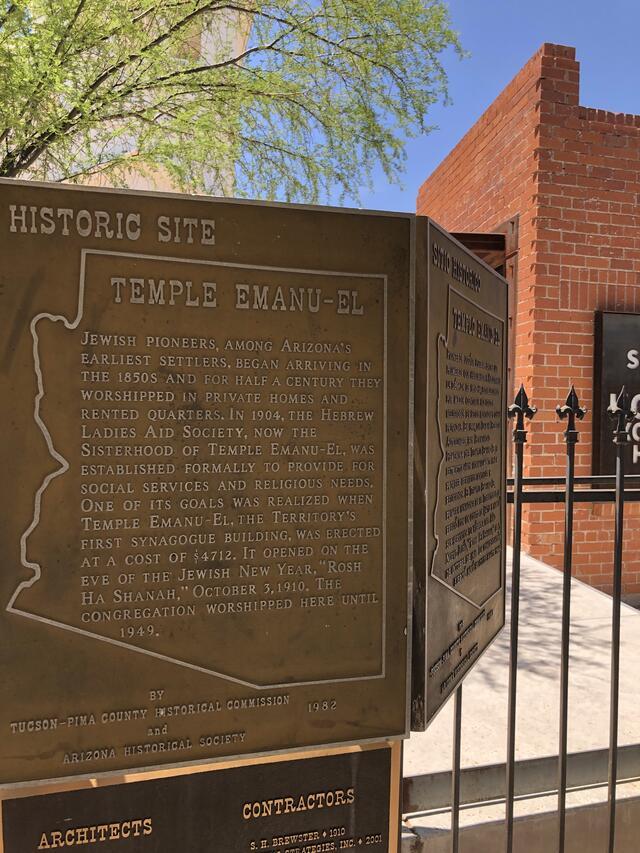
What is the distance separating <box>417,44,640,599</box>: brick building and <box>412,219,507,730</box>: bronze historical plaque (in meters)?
4.70

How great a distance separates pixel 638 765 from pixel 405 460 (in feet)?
6.96

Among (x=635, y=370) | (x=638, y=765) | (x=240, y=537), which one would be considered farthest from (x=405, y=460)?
(x=635, y=370)

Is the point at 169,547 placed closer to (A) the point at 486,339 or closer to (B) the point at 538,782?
(A) the point at 486,339

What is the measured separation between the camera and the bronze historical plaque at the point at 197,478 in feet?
4.45

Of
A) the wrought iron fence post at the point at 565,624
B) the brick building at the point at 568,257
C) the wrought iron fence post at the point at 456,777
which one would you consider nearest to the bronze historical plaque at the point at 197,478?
the wrought iron fence post at the point at 456,777

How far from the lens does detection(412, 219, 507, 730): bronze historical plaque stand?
5.27 ft

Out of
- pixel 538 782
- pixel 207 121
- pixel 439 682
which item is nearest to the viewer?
pixel 439 682

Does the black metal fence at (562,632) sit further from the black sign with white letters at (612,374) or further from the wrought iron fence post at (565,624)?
the black sign with white letters at (612,374)

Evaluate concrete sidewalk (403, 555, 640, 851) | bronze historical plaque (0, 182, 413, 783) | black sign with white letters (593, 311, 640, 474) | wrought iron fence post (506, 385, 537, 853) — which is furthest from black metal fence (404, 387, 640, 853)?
black sign with white letters (593, 311, 640, 474)

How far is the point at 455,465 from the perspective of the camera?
5.98ft

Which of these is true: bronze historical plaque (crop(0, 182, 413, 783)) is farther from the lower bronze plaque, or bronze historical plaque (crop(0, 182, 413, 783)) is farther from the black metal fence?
the black metal fence

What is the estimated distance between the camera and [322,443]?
60.7 inches

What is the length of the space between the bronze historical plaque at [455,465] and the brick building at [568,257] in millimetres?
4700

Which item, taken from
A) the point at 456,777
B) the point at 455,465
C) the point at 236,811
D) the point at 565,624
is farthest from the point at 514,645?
the point at 236,811
